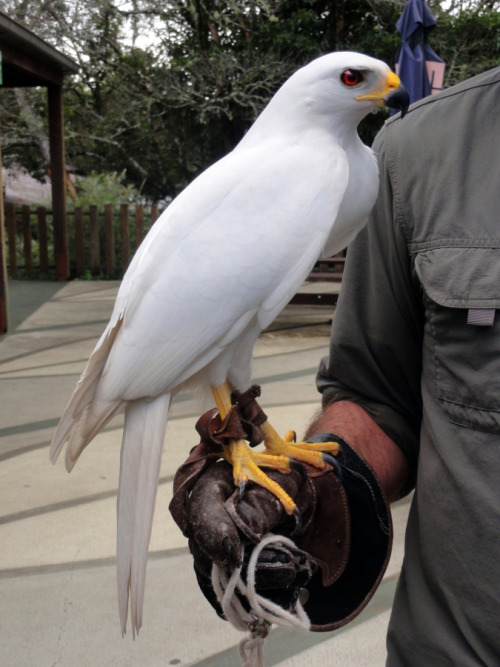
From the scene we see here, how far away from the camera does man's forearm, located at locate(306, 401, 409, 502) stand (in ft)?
4.39

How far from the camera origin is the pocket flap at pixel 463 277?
115 centimetres

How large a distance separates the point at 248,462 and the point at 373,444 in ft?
0.87

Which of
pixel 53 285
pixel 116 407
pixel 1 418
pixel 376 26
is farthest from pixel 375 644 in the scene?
pixel 376 26

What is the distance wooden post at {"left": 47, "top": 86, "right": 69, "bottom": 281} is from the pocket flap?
9.31m

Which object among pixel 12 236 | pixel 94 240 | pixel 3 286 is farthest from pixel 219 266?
pixel 12 236

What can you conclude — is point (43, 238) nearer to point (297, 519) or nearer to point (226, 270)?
point (226, 270)

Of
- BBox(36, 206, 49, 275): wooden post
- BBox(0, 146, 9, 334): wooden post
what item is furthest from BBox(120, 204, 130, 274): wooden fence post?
BBox(0, 146, 9, 334): wooden post

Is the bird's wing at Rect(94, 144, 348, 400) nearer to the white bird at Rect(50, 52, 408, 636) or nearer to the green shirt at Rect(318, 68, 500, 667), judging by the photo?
the white bird at Rect(50, 52, 408, 636)

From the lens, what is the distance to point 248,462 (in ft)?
4.00

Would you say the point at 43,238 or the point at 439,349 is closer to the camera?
the point at 439,349

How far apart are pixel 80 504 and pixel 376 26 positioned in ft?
38.0

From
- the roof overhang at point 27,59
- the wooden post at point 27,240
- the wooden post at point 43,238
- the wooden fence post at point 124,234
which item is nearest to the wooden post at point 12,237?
the wooden post at point 27,240

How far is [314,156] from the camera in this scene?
1245 mm

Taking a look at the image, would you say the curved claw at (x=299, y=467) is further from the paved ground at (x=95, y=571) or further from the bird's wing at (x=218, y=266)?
the paved ground at (x=95, y=571)
